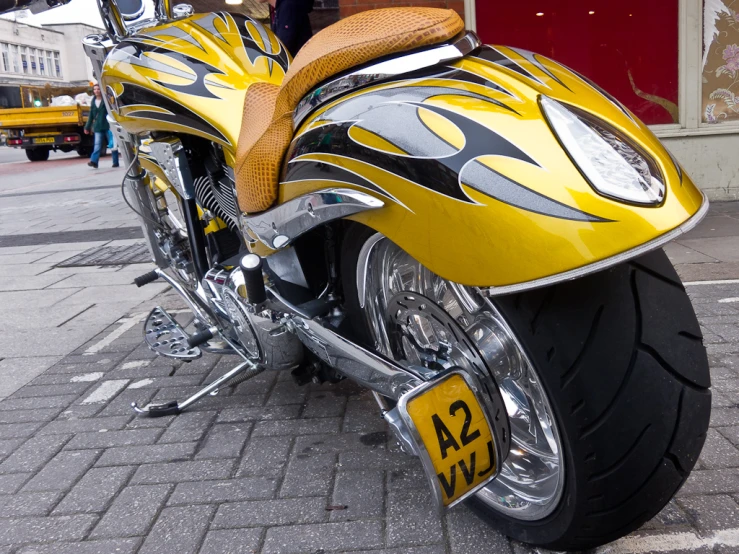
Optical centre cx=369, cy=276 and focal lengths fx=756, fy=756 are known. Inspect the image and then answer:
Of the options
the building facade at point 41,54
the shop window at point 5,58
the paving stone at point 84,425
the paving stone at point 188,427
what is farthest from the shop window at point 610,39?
the shop window at point 5,58

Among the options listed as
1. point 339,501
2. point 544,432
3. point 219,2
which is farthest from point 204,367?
point 219,2

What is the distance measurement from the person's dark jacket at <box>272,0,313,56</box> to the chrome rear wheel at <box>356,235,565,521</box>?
3.43 metres

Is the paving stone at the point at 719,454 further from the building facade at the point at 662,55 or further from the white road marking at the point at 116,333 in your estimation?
the building facade at the point at 662,55

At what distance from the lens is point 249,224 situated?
2.15 metres

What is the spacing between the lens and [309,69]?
182 cm

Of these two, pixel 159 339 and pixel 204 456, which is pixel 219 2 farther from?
pixel 204 456

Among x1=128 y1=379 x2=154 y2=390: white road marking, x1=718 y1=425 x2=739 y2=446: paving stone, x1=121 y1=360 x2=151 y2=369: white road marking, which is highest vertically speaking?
x1=718 y1=425 x2=739 y2=446: paving stone

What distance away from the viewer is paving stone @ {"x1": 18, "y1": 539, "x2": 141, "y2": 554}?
209cm

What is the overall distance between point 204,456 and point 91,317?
221 centimetres

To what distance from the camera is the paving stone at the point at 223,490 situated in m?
2.31

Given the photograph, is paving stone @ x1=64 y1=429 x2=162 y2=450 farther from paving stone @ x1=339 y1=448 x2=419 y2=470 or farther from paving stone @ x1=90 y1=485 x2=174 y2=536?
paving stone @ x1=339 y1=448 x2=419 y2=470

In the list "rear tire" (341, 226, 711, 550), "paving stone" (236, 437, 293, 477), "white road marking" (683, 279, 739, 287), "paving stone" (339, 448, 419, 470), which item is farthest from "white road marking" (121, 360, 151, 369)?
"white road marking" (683, 279, 739, 287)

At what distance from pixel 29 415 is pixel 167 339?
A: 2.09 ft

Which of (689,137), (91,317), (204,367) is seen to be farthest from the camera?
(689,137)
